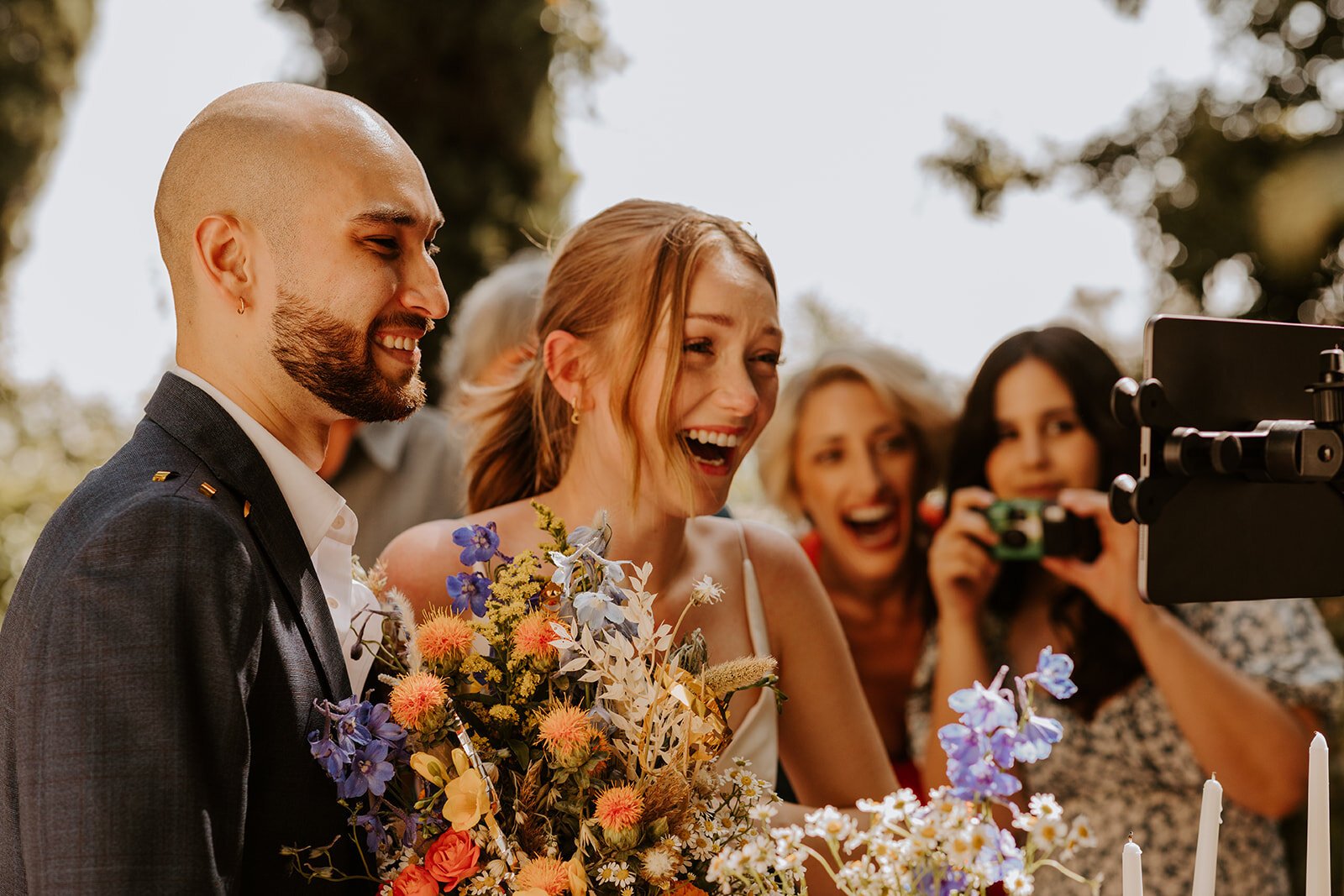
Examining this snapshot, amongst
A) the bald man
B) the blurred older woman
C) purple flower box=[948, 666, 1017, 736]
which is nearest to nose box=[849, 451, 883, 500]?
the blurred older woman

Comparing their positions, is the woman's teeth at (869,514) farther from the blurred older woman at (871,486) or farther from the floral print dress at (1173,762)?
the floral print dress at (1173,762)

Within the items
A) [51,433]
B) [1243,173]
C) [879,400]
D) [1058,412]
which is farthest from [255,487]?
[51,433]

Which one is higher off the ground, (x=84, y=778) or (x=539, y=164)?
(x=539, y=164)

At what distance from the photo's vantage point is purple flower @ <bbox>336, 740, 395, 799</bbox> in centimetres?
108

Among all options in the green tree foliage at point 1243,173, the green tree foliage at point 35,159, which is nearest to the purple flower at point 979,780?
the green tree foliage at point 1243,173

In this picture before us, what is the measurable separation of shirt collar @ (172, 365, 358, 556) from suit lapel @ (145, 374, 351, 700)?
0.02 m

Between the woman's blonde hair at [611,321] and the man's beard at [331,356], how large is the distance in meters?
0.47

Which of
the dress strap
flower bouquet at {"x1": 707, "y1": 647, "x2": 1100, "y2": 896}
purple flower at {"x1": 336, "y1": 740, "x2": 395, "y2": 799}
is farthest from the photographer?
the dress strap

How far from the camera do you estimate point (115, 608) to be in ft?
3.30

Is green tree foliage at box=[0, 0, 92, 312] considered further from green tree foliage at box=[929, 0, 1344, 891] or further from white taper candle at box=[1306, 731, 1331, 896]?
white taper candle at box=[1306, 731, 1331, 896]

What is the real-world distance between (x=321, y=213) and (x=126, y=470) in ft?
1.05

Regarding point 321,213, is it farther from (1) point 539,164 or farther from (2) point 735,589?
(1) point 539,164

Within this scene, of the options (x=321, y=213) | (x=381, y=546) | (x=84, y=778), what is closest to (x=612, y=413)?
(x=321, y=213)

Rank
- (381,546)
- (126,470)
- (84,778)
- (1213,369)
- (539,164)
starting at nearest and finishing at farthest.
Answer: (84,778)
(126,470)
(1213,369)
(381,546)
(539,164)
